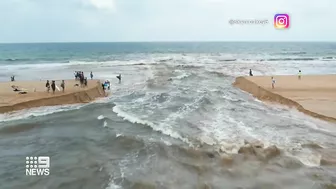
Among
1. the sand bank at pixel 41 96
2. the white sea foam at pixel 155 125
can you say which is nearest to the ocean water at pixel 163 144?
the white sea foam at pixel 155 125

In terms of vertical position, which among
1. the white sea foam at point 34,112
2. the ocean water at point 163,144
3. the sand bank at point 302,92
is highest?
the sand bank at point 302,92

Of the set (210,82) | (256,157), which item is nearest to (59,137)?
(256,157)

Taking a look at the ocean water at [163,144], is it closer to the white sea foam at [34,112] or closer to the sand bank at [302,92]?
the white sea foam at [34,112]

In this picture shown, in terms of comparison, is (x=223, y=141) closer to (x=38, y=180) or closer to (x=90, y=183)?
(x=90, y=183)

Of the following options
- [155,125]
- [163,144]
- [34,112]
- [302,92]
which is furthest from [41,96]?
[302,92]

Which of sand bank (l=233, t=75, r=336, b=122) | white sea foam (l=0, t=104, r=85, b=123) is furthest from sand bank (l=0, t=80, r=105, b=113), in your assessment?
sand bank (l=233, t=75, r=336, b=122)

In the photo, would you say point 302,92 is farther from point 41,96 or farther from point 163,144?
point 41,96
